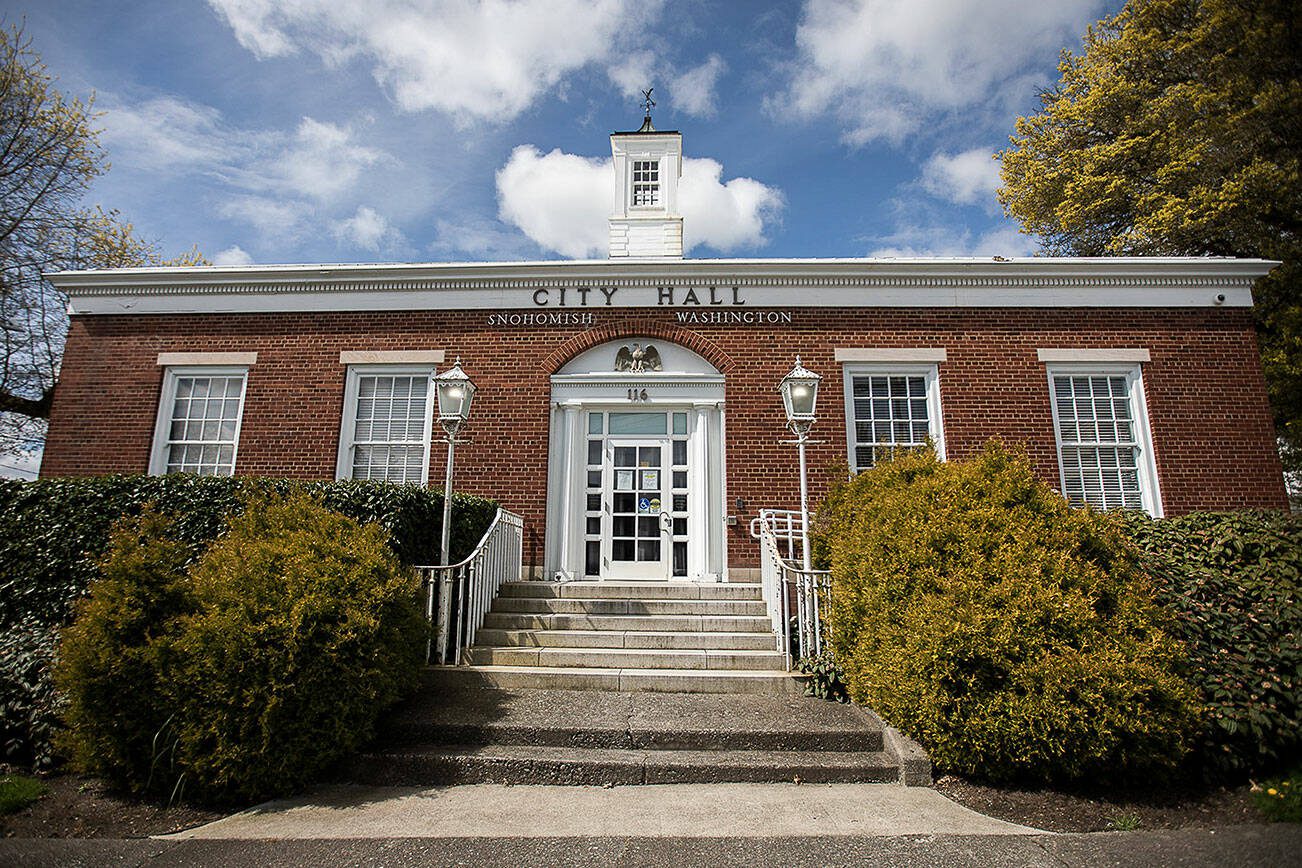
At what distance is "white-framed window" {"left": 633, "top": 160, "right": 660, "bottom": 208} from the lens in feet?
45.6

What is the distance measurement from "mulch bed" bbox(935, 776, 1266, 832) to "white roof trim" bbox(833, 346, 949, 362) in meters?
6.37

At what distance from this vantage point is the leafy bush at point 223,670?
14.5 ft

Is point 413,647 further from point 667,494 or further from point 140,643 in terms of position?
point 667,494

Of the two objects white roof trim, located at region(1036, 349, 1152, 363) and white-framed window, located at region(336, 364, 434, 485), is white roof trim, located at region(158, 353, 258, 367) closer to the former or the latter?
white-framed window, located at region(336, 364, 434, 485)

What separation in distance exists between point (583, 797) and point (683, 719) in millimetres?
1134

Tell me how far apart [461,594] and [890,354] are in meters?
6.80

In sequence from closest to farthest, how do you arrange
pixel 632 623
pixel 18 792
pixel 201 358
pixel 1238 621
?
pixel 18 792 < pixel 1238 621 < pixel 632 623 < pixel 201 358

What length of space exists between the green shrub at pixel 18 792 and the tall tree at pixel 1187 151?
17.0 metres

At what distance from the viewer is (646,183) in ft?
45.8

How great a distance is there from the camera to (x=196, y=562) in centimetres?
617

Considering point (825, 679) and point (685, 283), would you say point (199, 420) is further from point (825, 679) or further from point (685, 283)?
point (825, 679)

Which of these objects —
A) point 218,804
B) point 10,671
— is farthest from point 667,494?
point 10,671

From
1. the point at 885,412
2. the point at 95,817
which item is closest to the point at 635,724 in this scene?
the point at 95,817

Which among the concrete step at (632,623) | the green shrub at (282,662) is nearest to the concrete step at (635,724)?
the green shrub at (282,662)
